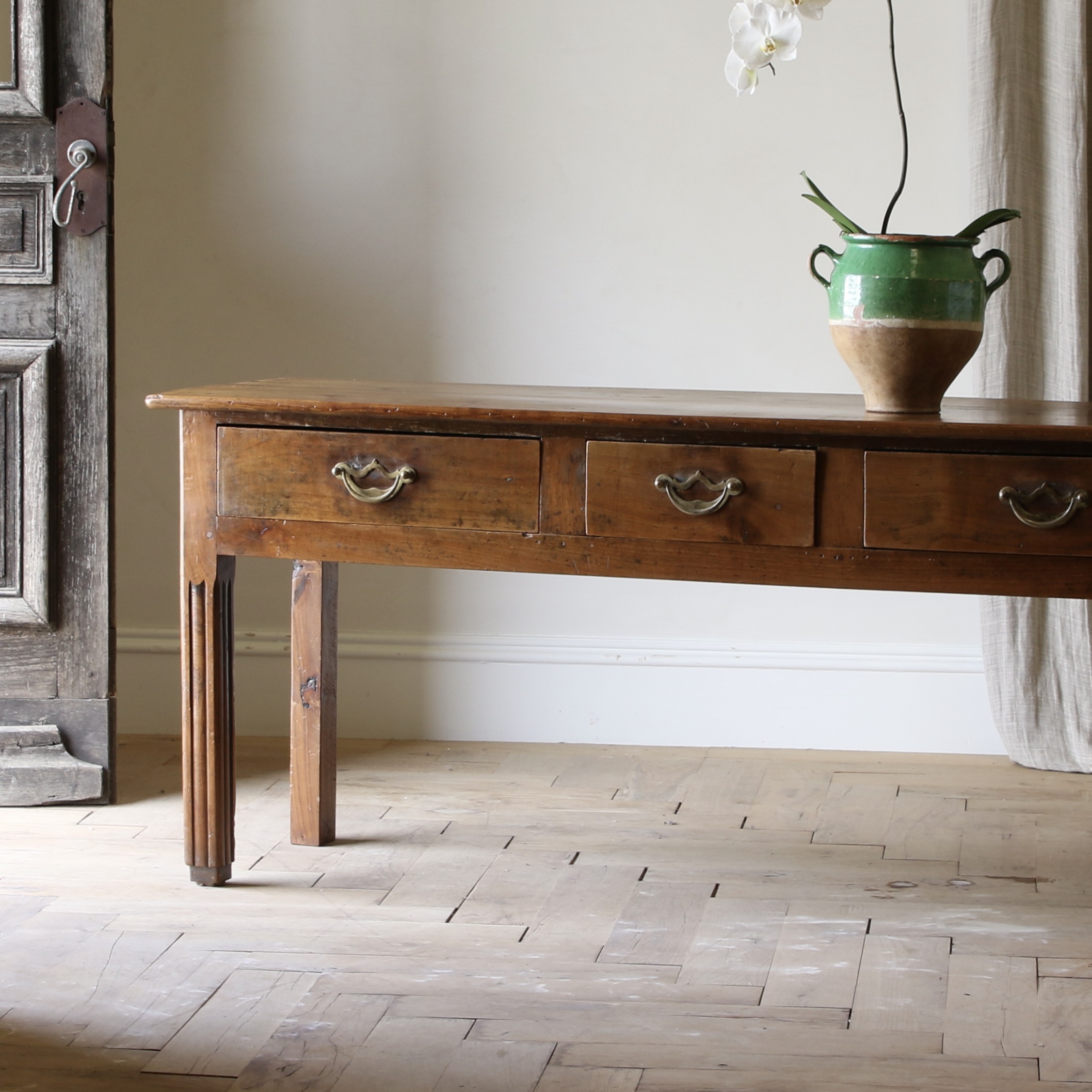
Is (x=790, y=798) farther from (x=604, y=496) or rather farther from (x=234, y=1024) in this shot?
(x=234, y=1024)

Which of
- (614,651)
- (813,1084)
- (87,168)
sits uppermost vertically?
(87,168)

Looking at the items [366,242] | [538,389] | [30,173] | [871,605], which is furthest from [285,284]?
[871,605]

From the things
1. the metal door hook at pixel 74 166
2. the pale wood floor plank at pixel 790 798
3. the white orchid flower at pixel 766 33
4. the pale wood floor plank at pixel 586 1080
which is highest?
the white orchid flower at pixel 766 33

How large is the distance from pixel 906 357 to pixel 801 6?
0.49 meters

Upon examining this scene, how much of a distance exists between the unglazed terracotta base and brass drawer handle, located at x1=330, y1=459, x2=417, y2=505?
0.62 metres

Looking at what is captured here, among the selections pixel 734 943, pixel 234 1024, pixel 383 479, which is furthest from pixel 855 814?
pixel 234 1024

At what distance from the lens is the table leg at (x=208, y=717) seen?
2041 mm

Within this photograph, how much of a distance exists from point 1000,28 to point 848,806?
1.48 m

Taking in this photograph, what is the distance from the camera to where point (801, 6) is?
1.87 metres

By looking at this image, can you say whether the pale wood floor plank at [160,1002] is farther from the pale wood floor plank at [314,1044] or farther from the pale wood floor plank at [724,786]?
the pale wood floor plank at [724,786]

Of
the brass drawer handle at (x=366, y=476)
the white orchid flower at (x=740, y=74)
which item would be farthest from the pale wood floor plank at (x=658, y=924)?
the white orchid flower at (x=740, y=74)

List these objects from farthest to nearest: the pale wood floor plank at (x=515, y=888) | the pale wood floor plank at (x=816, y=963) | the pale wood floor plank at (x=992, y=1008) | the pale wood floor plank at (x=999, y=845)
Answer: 1. the pale wood floor plank at (x=999, y=845)
2. the pale wood floor plank at (x=515, y=888)
3. the pale wood floor plank at (x=816, y=963)
4. the pale wood floor plank at (x=992, y=1008)

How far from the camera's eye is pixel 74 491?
2.55 m

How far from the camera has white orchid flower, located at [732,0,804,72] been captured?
188 cm
